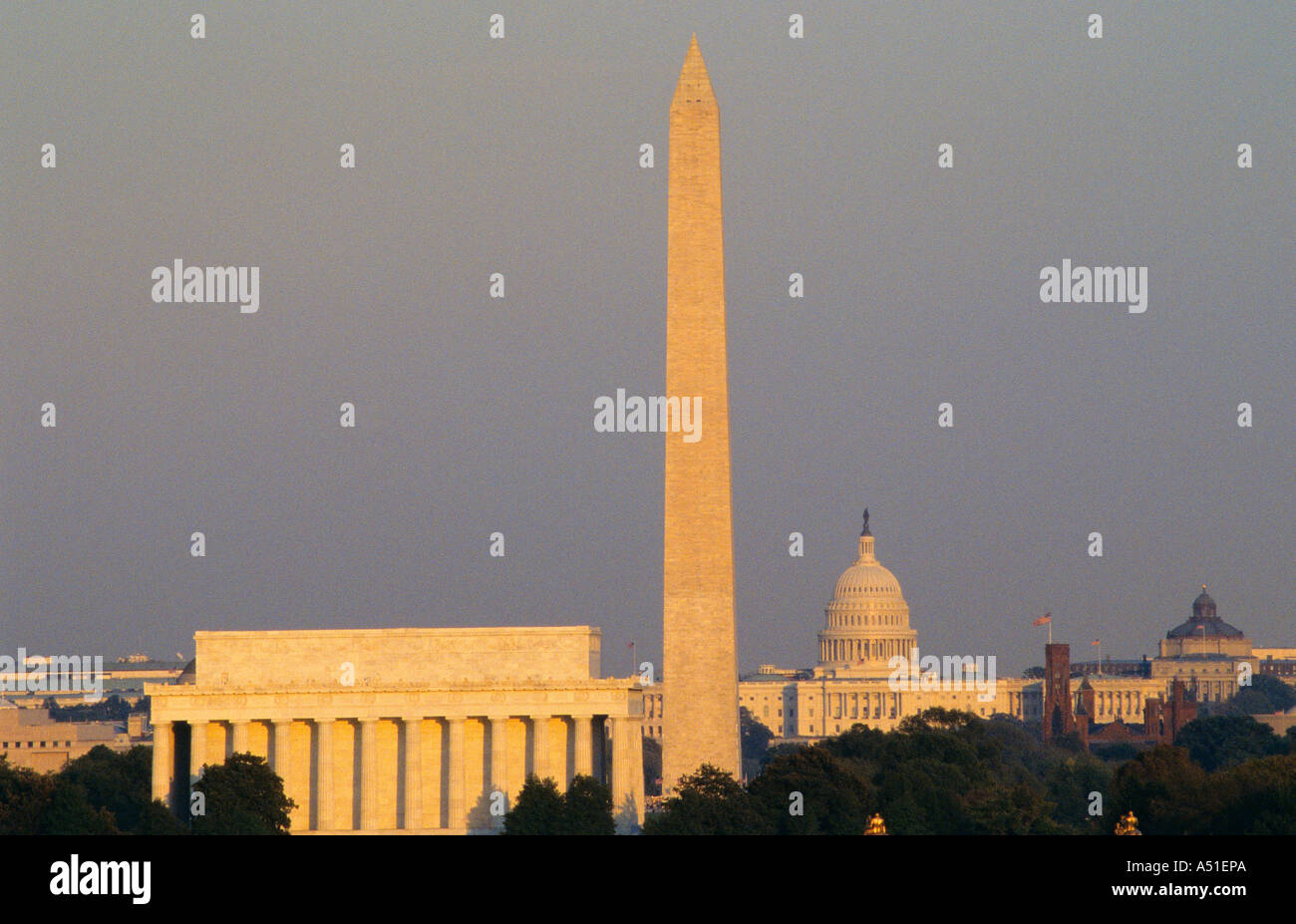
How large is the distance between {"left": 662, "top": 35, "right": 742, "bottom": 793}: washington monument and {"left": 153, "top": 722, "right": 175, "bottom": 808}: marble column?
20.3 metres

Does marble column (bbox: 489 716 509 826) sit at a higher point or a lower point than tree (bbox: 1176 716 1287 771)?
lower

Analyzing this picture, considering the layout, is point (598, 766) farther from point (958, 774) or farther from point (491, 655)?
point (958, 774)

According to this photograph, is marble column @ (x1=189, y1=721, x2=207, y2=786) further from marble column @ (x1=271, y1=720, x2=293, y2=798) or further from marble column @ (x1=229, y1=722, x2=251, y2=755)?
marble column @ (x1=271, y1=720, x2=293, y2=798)

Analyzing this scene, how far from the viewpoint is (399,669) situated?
115188 millimetres

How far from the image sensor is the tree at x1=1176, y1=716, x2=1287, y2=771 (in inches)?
6486

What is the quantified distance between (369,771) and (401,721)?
2398 mm

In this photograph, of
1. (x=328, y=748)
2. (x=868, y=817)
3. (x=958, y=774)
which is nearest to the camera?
(x=868, y=817)

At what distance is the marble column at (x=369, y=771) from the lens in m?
114

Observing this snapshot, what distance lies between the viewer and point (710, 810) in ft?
322

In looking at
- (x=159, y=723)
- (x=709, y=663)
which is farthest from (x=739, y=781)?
(x=159, y=723)

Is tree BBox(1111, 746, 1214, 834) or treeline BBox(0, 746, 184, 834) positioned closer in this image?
treeline BBox(0, 746, 184, 834)

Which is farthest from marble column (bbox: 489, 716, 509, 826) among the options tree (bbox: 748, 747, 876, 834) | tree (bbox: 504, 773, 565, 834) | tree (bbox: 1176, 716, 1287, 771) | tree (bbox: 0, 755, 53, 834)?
tree (bbox: 1176, 716, 1287, 771)
